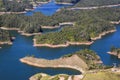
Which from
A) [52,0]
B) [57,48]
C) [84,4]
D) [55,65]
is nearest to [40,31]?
[57,48]

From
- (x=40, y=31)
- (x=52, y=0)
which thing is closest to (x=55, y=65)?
(x=40, y=31)

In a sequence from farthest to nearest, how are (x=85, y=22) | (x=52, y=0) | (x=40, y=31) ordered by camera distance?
(x=52, y=0) < (x=85, y=22) < (x=40, y=31)

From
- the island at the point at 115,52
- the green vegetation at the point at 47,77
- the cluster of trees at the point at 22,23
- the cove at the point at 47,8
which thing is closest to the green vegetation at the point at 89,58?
the island at the point at 115,52

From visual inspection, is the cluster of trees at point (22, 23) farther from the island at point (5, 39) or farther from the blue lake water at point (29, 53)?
the island at point (5, 39)

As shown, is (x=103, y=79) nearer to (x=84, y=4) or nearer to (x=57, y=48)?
(x=57, y=48)

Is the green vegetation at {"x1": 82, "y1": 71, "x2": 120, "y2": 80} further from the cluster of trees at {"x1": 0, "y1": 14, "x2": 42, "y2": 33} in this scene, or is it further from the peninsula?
the cluster of trees at {"x1": 0, "y1": 14, "x2": 42, "y2": 33}

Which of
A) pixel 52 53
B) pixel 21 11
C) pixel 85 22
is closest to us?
pixel 52 53

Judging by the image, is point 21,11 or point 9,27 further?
point 21,11
